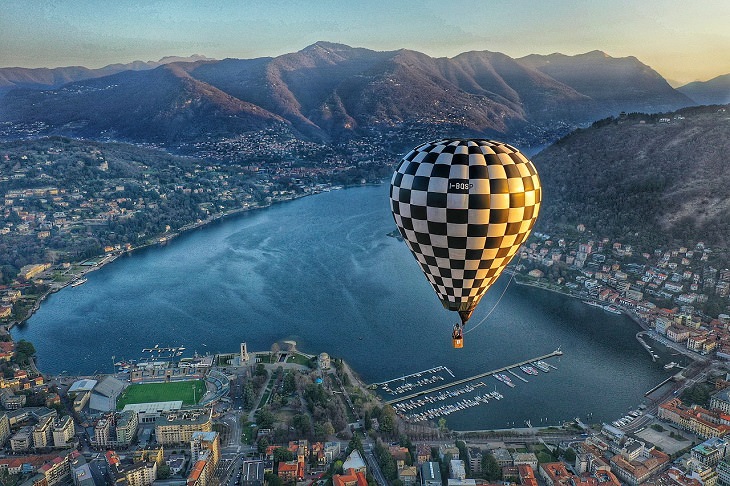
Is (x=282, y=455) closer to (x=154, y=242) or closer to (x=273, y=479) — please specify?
(x=273, y=479)

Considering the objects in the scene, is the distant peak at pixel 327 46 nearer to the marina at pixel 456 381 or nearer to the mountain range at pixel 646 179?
the mountain range at pixel 646 179

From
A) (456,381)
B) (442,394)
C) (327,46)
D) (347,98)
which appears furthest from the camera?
(327,46)

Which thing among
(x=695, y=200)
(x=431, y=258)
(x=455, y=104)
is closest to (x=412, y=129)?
(x=455, y=104)

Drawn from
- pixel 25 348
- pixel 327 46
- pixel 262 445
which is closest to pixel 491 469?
pixel 262 445

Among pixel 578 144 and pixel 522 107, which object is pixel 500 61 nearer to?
pixel 522 107

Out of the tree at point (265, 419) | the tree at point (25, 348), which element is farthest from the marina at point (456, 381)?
the tree at point (25, 348)

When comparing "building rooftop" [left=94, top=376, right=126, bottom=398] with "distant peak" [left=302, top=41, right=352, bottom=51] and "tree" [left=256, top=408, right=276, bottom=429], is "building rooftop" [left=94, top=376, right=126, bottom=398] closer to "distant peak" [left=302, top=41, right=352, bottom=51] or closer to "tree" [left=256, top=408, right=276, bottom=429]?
"tree" [left=256, top=408, right=276, bottom=429]

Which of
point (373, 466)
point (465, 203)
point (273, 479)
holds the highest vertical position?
point (465, 203)
